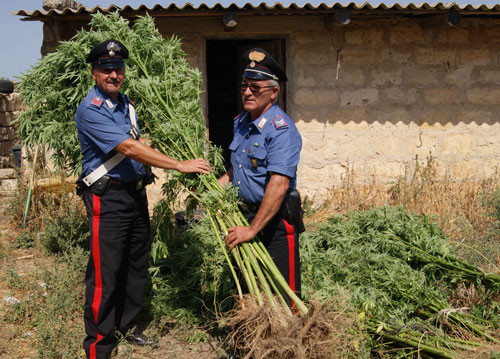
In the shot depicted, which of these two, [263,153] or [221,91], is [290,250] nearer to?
[263,153]

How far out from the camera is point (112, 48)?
347cm

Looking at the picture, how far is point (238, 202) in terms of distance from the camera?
3.34m

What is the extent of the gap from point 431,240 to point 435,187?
8.40 feet

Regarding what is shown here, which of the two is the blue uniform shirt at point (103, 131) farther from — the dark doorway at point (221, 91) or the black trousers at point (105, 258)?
the dark doorway at point (221, 91)

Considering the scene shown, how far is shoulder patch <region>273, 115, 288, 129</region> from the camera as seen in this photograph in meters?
3.26

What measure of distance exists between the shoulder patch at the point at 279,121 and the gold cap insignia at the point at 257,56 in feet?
1.37

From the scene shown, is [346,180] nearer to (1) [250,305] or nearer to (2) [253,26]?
(2) [253,26]

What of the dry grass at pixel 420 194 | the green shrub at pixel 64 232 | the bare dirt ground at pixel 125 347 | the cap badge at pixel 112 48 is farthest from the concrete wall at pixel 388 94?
the bare dirt ground at pixel 125 347

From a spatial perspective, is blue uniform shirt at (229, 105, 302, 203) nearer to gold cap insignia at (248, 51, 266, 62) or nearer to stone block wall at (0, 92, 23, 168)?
gold cap insignia at (248, 51, 266, 62)

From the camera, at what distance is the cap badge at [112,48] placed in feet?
11.3

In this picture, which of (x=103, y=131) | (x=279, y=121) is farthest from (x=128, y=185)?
(x=279, y=121)

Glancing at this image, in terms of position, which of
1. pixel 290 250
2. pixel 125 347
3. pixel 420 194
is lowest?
pixel 125 347

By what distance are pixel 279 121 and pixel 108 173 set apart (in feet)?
4.18

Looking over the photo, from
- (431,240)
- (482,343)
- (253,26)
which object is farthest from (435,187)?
(482,343)
